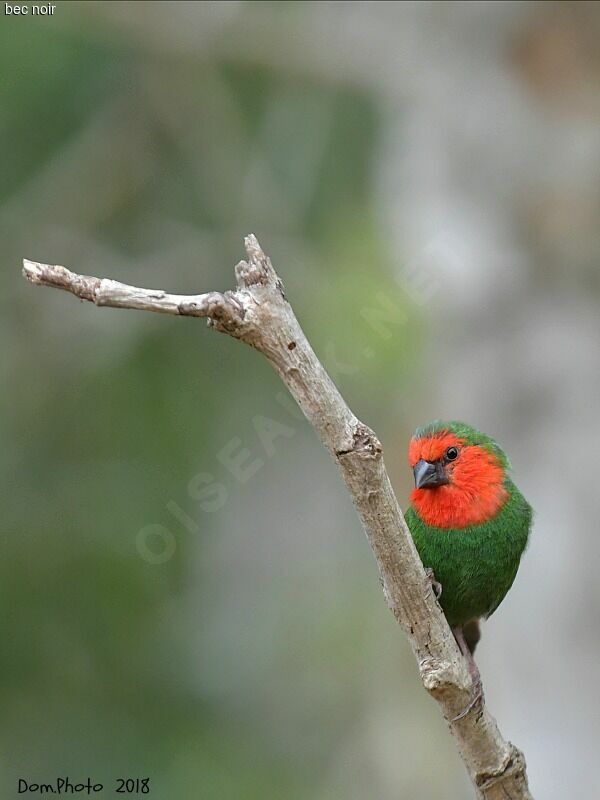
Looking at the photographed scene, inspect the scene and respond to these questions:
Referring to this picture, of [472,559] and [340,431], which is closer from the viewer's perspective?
[340,431]

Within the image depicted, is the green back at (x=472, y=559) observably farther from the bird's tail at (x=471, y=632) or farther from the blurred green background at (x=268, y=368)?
the blurred green background at (x=268, y=368)

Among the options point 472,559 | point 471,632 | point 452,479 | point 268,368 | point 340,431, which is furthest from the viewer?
point 268,368

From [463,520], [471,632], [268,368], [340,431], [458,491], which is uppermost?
[268,368]

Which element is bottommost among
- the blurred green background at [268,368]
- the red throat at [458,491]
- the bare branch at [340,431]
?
the bare branch at [340,431]

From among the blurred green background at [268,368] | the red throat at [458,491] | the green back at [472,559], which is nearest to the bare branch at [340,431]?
the green back at [472,559]

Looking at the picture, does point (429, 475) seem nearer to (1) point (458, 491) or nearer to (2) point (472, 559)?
(1) point (458, 491)

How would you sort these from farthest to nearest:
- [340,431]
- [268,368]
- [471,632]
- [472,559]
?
[268,368], [471,632], [472,559], [340,431]

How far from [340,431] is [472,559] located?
168cm

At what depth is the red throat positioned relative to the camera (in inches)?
188

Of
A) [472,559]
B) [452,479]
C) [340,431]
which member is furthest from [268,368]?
[340,431]

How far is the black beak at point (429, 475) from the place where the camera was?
4.77m

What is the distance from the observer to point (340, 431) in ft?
10.6

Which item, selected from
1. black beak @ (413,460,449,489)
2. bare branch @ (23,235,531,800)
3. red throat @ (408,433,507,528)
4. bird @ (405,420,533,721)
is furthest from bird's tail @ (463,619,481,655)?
bare branch @ (23,235,531,800)

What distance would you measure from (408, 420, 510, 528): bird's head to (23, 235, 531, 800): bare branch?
113cm
